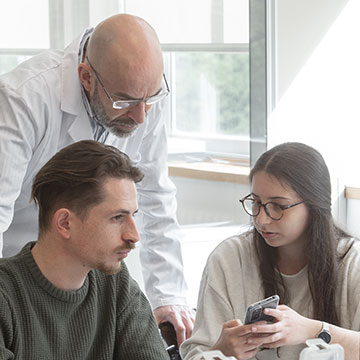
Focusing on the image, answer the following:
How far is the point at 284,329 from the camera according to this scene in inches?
67.4

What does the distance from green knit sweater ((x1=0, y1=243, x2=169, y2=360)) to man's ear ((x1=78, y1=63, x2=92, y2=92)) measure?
588 mm

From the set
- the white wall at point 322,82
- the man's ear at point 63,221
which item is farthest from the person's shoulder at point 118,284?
the white wall at point 322,82

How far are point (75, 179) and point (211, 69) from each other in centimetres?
186

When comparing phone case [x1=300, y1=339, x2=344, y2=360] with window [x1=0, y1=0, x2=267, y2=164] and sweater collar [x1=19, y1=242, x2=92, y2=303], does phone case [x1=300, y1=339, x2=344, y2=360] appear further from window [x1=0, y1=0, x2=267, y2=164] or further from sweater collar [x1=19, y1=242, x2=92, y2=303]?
window [x1=0, y1=0, x2=267, y2=164]

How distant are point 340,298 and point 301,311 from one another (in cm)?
11

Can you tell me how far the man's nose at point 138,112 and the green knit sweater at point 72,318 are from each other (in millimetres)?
441

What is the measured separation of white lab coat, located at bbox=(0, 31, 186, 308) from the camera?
6.44 ft

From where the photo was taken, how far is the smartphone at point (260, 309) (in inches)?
63.2

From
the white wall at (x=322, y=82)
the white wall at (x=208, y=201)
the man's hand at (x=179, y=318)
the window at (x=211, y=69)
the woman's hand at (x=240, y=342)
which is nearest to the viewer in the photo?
the woman's hand at (x=240, y=342)

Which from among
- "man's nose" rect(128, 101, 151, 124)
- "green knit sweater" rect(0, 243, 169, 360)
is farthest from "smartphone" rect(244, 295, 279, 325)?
"man's nose" rect(128, 101, 151, 124)

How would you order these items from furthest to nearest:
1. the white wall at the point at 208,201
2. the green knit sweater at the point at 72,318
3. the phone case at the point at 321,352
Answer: the white wall at the point at 208,201
the green knit sweater at the point at 72,318
the phone case at the point at 321,352

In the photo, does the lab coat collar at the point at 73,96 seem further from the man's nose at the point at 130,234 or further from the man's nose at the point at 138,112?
the man's nose at the point at 130,234

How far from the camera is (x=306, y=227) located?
208cm

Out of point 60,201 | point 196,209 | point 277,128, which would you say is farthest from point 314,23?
point 60,201
